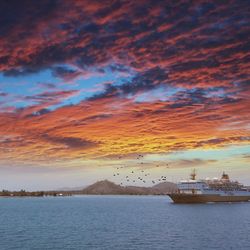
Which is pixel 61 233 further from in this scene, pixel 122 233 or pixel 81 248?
pixel 81 248

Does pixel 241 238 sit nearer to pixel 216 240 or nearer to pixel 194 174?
pixel 216 240

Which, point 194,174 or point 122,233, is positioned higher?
point 194,174

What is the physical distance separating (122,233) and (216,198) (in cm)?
12304

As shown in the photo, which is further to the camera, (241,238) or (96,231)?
(96,231)

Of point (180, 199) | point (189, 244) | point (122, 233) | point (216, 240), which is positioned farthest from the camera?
point (180, 199)

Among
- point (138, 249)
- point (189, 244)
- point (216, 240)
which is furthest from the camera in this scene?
point (216, 240)

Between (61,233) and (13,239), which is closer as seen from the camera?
(13,239)

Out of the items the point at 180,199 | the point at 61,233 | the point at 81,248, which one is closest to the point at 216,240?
the point at 81,248

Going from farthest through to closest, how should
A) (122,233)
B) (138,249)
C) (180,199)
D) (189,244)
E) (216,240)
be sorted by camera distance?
(180,199), (122,233), (216,240), (189,244), (138,249)

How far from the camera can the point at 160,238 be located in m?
66.9

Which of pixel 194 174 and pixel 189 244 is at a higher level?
pixel 194 174

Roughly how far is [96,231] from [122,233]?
21.9 ft

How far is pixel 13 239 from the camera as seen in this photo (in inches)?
2638

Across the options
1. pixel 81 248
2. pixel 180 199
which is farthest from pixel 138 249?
pixel 180 199
